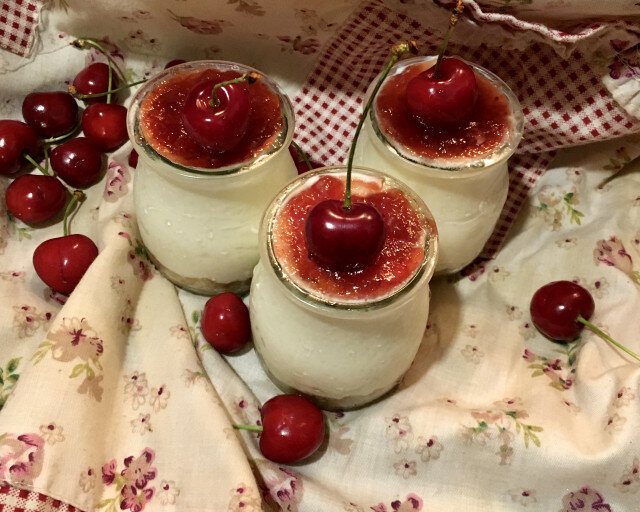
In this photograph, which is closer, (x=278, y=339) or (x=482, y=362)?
(x=278, y=339)

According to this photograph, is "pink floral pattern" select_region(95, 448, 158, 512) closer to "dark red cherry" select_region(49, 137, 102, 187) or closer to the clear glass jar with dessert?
the clear glass jar with dessert

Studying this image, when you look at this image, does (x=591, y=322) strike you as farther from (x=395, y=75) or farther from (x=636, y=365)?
(x=395, y=75)

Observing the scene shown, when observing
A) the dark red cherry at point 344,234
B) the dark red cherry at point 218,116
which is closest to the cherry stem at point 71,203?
the dark red cherry at point 218,116

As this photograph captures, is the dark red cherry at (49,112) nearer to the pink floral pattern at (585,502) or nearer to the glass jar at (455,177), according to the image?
the glass jar at (455,177)

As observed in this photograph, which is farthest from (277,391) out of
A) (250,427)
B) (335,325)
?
(335,325)

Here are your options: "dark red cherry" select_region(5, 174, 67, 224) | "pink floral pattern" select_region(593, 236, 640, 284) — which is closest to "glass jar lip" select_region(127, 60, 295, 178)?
"dark red cherry" select_region(5, 174, 67, 224)

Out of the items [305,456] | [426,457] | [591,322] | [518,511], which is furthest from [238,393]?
[591,322]

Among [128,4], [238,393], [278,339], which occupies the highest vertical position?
[128,4]
